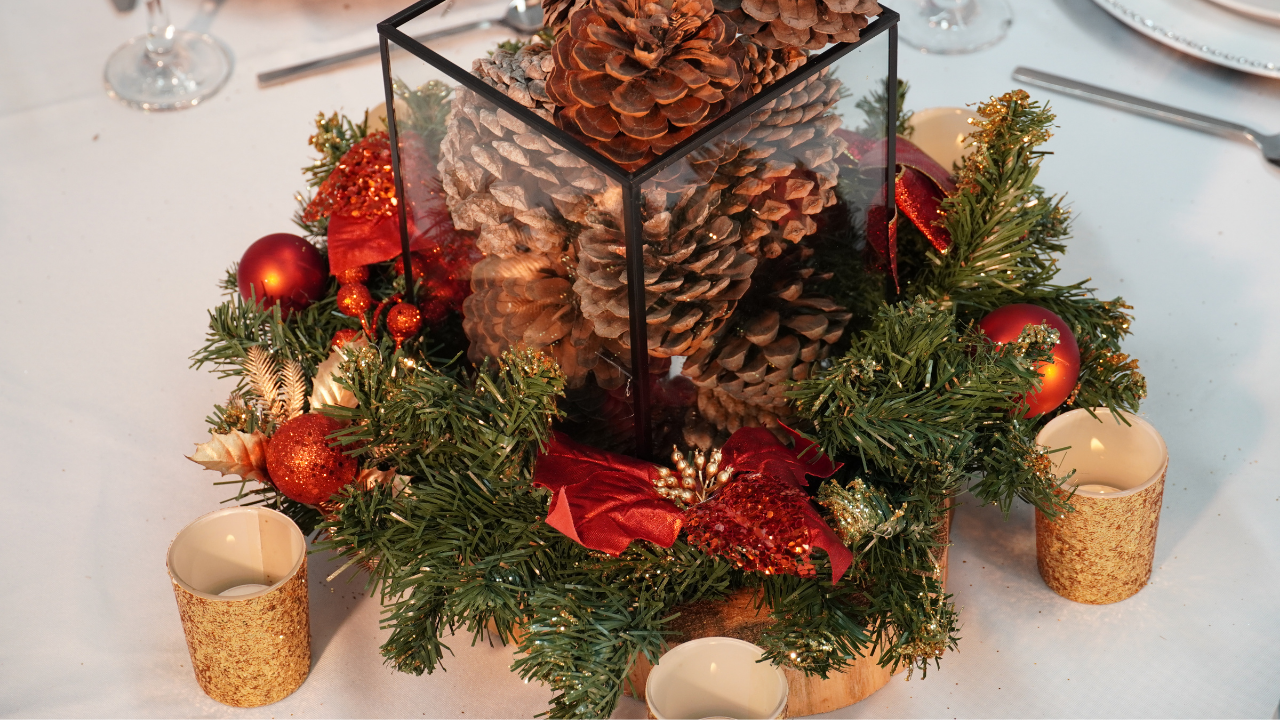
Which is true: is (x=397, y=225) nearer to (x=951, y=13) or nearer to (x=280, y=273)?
(x=280, y=273)

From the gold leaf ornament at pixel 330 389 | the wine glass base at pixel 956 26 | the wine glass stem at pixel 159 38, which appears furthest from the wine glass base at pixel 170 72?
the wine glass base at pixel 956 26

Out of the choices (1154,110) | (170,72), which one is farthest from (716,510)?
(170,72)

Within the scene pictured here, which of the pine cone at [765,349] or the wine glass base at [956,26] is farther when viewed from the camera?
the wine glass base at [956,26]

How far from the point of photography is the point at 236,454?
0.60 meters

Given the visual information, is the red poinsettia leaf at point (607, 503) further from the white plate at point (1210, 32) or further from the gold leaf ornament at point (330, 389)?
the white plate at point (1210, 32)

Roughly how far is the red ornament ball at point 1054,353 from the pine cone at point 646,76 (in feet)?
0.65

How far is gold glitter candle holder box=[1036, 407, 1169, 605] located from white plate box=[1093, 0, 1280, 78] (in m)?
0.42

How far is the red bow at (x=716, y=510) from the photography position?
20.6 inches

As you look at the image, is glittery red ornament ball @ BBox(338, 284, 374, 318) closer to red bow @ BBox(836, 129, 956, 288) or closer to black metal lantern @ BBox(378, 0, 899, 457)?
black metal lantern @ BBox(378, 0, 899, 457)

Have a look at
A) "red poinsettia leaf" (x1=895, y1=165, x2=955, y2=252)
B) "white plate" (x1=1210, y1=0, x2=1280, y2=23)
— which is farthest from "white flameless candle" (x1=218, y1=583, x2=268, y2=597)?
"white plate" (x1=1210, y1=0, x2=1280, y2=23)

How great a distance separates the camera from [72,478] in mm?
703

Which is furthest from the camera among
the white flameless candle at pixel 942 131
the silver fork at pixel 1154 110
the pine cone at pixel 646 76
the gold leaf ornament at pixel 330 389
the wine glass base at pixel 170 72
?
the wine glass base at pixel 170 72

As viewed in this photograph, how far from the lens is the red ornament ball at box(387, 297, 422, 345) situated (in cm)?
63

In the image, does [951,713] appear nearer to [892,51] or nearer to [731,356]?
[731,356]
